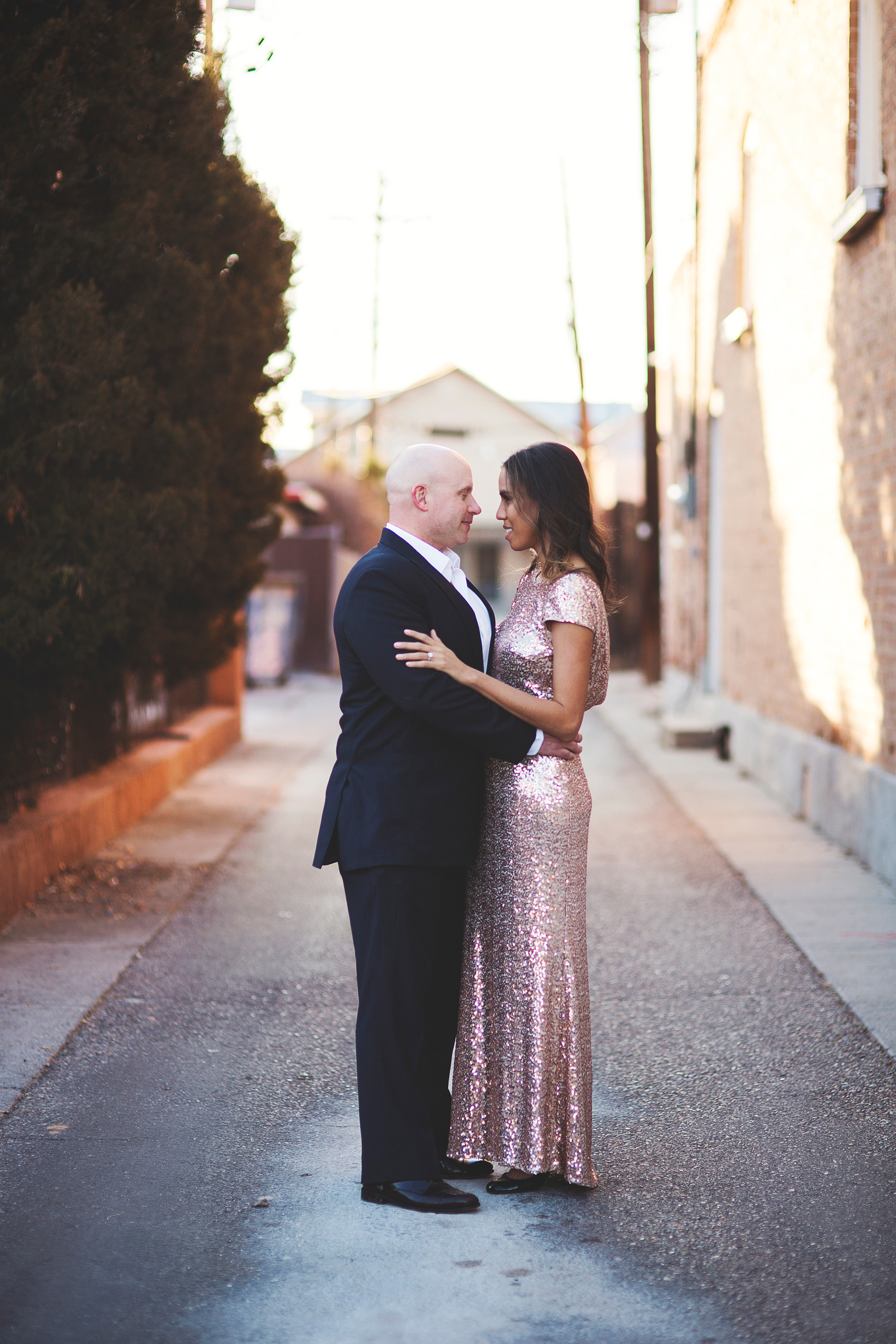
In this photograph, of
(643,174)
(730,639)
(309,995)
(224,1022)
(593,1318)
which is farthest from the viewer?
(643,174)

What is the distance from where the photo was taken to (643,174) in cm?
1995

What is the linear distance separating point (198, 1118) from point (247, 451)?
21.9 feet

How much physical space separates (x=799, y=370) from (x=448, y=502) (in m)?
7.49

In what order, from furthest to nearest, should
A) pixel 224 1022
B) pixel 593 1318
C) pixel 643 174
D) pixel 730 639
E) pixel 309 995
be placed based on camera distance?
1. pixel 643 174
2. pixel 730 639
3. pixel 309 995
4. pixel 224 1022
5. pixel 593 1318

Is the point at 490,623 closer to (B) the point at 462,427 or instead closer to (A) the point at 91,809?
(A) the point at 91,809

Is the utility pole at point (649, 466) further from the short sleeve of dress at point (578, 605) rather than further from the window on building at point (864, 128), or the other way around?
the short sleeve of dress at point (578, 605)

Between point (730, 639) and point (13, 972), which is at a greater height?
point (730, 639)

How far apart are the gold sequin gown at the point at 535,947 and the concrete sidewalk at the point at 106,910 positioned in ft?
5.56

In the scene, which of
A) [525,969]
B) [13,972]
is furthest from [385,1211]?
[13,972]

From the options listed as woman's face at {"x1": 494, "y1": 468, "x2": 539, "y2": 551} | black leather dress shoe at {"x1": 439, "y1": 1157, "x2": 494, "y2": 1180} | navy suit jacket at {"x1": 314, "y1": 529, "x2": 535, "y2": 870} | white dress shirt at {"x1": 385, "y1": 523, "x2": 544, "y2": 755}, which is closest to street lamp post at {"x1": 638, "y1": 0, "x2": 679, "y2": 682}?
woman's face at {"x1": 494, "y1": 468, "x2": 539, "y2": 551}

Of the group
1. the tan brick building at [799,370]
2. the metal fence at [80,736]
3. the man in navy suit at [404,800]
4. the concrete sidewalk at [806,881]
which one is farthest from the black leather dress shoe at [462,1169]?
Result: the tan brick building at [799,370]

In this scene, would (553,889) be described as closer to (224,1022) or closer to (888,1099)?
(888,1099)

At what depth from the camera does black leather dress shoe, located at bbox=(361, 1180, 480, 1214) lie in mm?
3639

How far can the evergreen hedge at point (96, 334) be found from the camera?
245 inches
